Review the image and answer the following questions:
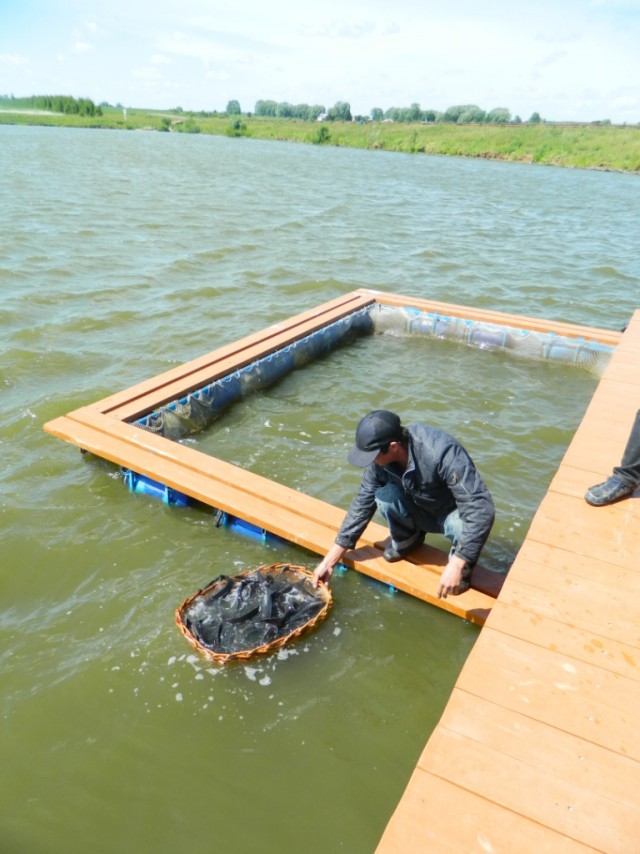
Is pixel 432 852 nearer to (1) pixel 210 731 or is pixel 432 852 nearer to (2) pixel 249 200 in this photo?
(1) pixel 210 731

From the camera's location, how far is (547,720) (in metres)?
2.28

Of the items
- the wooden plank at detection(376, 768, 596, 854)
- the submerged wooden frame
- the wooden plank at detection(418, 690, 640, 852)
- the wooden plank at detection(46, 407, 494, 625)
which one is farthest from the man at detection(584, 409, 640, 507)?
the wooden plank at detection(376, 768, 596, 854)

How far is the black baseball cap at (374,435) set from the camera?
3.04 m

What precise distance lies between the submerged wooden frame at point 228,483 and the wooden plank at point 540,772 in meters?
1.24

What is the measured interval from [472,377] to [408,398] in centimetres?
120

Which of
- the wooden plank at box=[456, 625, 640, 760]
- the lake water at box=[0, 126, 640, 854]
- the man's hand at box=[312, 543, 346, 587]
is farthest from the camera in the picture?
the man's hand at box=[312, 543, 346, 587]

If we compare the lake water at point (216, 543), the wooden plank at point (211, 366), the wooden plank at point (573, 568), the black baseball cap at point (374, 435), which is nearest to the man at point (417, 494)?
the black baseball cap at point (374, 435)

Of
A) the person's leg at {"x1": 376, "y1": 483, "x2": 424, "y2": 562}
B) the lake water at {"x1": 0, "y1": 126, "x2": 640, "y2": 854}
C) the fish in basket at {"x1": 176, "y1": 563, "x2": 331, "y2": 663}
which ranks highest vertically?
the person's leg at {"x1": 376, "y1": 483, "x2": 424, "y2": 562}

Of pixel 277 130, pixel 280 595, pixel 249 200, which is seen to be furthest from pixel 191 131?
pixel 280 595

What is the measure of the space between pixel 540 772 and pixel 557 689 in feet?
1.31

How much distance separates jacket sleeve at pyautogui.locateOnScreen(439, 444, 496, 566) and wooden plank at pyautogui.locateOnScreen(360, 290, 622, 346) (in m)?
5.58

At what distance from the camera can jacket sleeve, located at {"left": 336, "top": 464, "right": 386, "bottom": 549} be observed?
3443mm

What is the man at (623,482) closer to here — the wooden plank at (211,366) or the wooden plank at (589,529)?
the wooden plank at (589,529)

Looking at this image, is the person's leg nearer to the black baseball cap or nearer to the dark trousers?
the black baseball cap
